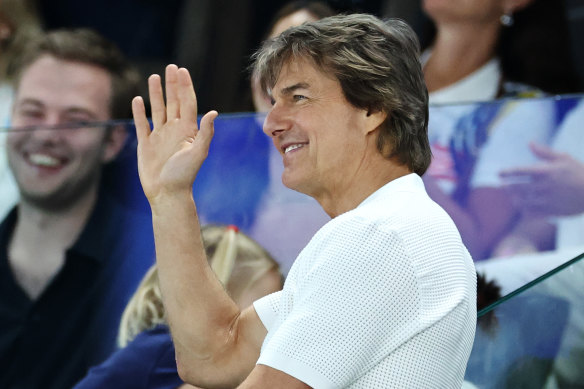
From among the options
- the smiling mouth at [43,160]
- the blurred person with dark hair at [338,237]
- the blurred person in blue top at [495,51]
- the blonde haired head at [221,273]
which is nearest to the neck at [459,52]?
the blurred person in blue top at [495,51]

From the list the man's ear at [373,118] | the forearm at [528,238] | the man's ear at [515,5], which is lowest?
the forearm at [528,238]

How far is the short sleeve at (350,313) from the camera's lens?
1.20 metres

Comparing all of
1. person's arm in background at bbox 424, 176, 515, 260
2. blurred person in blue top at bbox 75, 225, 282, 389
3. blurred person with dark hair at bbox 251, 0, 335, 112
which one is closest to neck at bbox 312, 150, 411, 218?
blurred person in blue top at bbox 75, 225, 282, 389

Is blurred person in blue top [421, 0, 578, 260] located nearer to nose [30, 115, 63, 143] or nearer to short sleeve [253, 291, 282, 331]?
nose [30, 115, 63, 143]

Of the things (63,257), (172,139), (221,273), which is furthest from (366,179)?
(63,257)

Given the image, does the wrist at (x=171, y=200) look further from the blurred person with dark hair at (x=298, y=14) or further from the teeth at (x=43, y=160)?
the blurred person with dark hair at (x=298, y=14)

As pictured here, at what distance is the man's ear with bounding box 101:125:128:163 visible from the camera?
7.91 feet

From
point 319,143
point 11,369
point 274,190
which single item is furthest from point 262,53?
point 11,369

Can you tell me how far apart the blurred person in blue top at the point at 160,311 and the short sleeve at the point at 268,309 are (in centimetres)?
60

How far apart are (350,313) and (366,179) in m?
0.32

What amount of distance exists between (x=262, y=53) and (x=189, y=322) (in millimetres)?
487

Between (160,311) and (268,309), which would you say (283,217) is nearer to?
(160,311)

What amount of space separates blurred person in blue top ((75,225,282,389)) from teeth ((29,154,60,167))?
15.6 inches

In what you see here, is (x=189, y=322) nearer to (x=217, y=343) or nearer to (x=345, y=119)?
(x=217, y=343)
